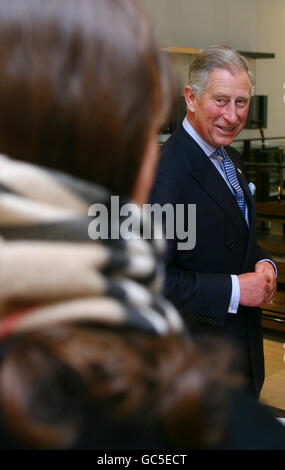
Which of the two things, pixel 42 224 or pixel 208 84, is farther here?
pixel 208 84

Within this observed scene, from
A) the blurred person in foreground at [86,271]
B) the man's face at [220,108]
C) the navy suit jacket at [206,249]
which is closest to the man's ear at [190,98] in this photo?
the man's face at [220,108]

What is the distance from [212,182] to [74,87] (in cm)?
162

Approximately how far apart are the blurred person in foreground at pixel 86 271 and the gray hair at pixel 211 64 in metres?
1.70

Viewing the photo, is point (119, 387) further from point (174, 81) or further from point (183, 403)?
point (174, 81)

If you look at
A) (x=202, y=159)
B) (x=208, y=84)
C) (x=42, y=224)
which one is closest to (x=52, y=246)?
(x=42, y=224)

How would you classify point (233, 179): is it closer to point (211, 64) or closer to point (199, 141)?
point (199, 141)

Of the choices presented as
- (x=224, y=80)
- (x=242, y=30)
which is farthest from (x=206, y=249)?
(x=242, y=30)

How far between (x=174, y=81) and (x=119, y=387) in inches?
14.5

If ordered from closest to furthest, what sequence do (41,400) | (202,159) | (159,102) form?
1. (41,400)
2. (159,102)
3. (202,159)

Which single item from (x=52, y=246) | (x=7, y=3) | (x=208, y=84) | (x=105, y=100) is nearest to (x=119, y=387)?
(x=52, y=246)

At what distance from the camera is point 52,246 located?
1.99 ft

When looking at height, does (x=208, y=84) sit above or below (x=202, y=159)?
above

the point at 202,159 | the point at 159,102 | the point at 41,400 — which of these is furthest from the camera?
the point at 202,159
